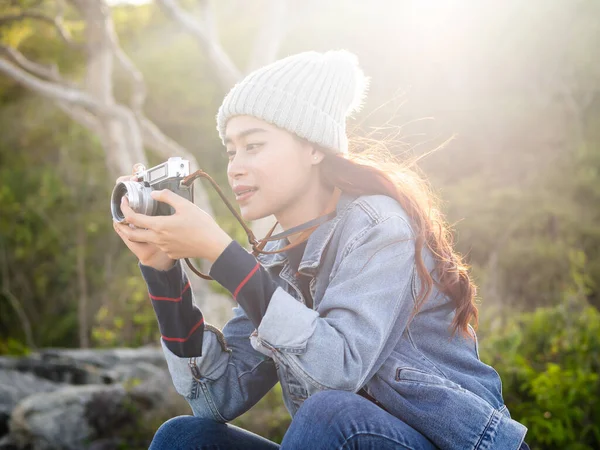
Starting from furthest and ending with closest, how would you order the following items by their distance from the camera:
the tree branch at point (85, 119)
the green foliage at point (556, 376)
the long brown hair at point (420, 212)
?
the tree branch at point (85, 119), the green foliage at point (556, 376), the long brown hair at point (420, 212)

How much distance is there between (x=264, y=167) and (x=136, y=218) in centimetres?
34

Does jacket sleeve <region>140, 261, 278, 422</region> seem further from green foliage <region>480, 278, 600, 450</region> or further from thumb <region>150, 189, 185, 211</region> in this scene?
green foliage <region>480, 278, 600, 450</region>

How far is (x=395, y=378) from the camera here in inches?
56.5

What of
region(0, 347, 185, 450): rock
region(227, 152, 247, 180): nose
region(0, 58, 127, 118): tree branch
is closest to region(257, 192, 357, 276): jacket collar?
region(227, 152, 247, 180): nose

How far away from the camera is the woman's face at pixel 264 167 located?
1.60 metres

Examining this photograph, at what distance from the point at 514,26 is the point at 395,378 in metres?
7.41

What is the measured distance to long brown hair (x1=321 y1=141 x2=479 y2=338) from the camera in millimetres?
1513

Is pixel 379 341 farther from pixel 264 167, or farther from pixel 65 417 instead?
pixel 65 417

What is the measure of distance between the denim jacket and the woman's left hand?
16 centimetres

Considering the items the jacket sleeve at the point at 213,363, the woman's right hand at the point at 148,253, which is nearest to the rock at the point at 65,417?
the jacket sleeve at the point at 213,363

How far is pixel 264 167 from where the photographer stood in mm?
1594

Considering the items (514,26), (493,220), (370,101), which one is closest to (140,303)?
(370,101)

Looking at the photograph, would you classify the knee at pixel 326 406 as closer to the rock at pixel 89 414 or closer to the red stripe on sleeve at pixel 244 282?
the red stripe on sleeve at pixel 244 282

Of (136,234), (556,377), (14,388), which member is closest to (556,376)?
(556,377)
